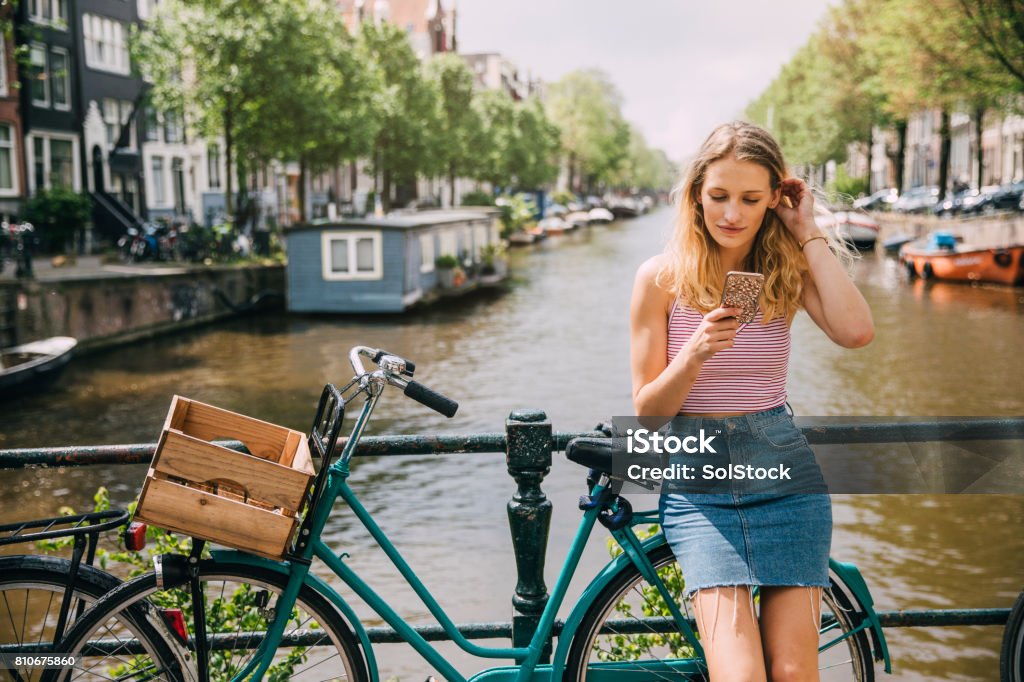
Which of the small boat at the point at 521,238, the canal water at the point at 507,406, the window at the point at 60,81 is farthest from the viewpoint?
the small boat at the point at 521,238

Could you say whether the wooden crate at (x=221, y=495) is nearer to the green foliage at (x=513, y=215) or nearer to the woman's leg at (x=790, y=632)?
the woman's leg at (x=790, y=632)

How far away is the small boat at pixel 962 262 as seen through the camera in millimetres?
30609

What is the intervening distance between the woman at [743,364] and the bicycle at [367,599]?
0.19 meters

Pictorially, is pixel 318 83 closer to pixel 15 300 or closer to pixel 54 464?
pixel 15 300

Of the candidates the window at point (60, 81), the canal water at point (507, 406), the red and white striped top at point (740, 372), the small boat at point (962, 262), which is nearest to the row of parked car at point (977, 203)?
the small boat at point (962, 262)

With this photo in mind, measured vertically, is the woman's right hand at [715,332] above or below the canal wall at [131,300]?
above

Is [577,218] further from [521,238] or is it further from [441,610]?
[441,610]

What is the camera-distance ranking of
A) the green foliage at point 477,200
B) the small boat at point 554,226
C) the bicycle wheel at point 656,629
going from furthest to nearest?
the small boat at point 554,226
the green foliage at point 477,200
the bicycle wheel at point 656,629

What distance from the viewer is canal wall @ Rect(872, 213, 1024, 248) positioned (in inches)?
1227

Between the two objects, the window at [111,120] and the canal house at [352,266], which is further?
the window at [111,120]

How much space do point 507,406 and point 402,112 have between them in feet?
105

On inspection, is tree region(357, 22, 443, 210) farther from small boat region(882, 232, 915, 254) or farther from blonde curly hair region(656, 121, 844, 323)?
blonde curly hair region(656, 121, 844, 323)

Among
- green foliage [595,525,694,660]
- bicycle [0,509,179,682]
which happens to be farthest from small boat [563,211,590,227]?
bicycle [0,509,179,682]

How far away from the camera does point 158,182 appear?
38.7 metres
